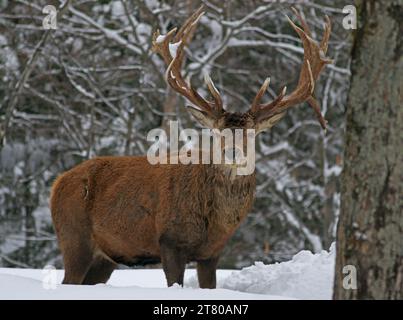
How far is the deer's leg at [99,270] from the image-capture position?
318 inches

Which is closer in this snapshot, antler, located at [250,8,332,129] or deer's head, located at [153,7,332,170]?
deer's head, located at [153,7,332,170]

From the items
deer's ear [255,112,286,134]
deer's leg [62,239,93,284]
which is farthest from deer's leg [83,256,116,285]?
deer's ear [255,112,286,134]

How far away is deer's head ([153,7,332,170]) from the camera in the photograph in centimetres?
747

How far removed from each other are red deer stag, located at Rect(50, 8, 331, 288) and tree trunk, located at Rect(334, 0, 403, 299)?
230cm

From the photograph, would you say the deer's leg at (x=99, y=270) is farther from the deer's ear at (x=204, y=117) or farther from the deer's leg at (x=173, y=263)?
the deer's ear at (x=204, y=117)

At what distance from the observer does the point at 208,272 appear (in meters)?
7.55

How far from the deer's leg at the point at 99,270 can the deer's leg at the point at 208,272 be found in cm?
93

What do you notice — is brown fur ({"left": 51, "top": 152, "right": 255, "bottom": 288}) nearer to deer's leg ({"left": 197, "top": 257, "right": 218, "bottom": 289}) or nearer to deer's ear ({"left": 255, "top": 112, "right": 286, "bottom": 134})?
deer's leg ({"left": 197, "top": 257, "right": 218, "bottom": 289})

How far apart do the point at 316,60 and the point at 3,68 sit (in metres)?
9.87

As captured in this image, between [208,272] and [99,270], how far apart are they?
3.48ft

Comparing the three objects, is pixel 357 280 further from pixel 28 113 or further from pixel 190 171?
pixel 28 113

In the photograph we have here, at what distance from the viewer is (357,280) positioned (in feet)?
16.8

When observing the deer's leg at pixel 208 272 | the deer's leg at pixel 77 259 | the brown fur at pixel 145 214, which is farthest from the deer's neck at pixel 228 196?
the deer's leg at pixel 77 259
